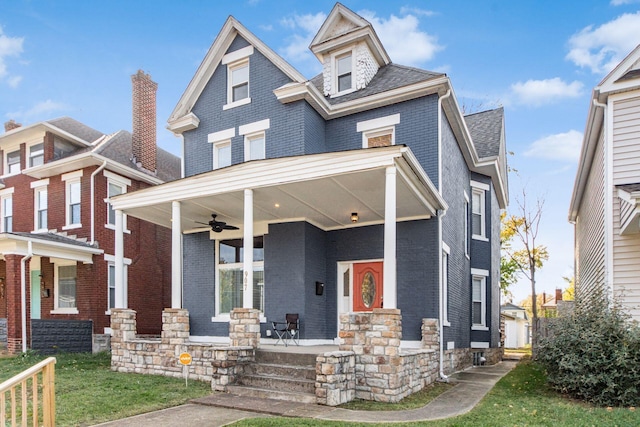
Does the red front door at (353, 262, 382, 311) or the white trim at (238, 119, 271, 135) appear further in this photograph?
the white trim at (238, 119, 271, 135)

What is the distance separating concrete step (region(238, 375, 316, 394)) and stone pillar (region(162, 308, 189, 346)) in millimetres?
2127

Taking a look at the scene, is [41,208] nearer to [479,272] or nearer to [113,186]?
[113,186]

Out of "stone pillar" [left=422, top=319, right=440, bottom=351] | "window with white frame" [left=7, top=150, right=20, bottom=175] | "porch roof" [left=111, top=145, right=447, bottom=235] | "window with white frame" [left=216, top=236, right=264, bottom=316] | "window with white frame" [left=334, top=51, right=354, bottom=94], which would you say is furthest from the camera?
"window with white frame" [left=7, top=150, right=20, bottom=175]

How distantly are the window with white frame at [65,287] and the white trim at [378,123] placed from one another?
10.6m

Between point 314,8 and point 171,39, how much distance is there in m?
5.24

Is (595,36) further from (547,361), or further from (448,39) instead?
(547,361)

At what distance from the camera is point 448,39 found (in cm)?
1686

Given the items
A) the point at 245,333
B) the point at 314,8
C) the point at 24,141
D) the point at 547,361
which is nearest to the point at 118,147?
the point at 24,141

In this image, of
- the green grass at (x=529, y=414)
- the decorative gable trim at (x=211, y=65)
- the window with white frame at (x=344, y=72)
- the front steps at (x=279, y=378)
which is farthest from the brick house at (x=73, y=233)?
the green grass at (x=529, y=414)

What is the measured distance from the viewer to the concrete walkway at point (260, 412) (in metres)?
5.99

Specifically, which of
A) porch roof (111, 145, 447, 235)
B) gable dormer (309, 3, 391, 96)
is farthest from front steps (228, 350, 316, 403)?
gable dormer (309, 3, 391, 96)

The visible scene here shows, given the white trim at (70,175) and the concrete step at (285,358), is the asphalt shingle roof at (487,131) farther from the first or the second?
the white trim at (70,175)

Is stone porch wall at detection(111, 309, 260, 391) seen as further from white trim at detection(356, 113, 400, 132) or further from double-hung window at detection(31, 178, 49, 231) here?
double-hung window at detection(31, 178, 49, 231)

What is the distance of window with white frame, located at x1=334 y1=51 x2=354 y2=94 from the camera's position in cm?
1238
